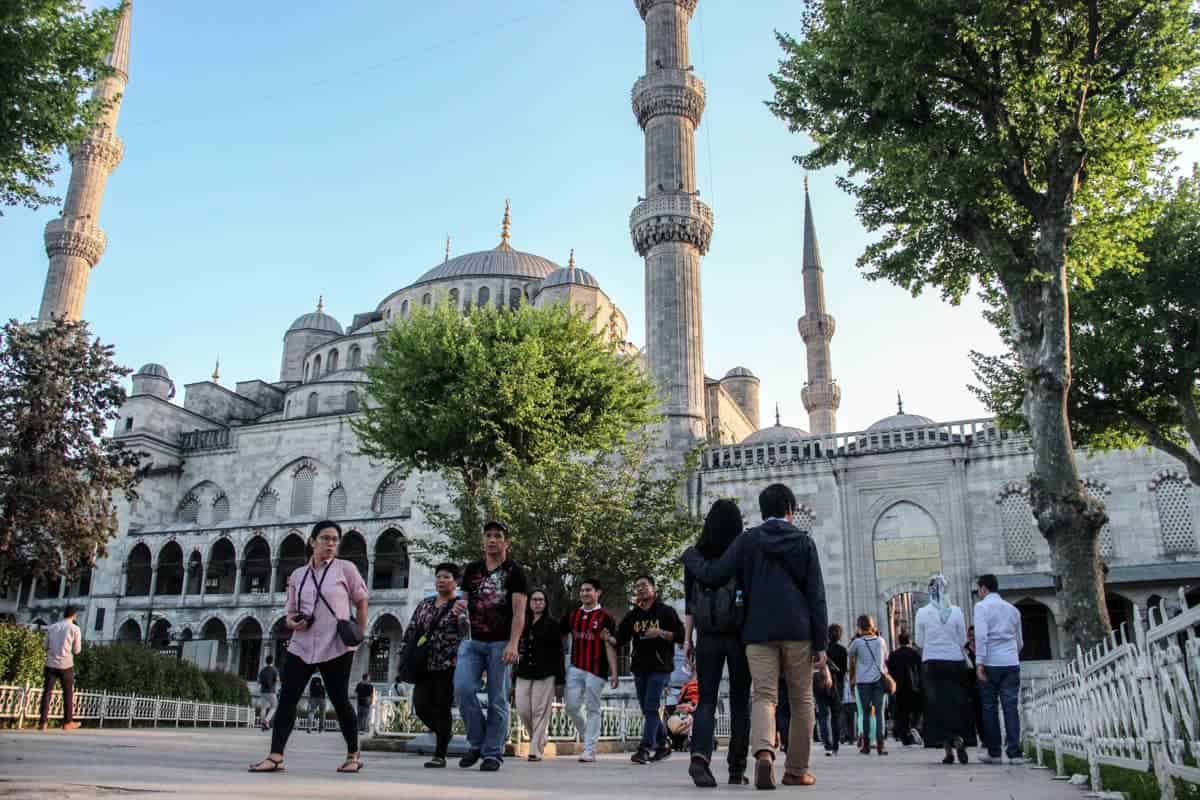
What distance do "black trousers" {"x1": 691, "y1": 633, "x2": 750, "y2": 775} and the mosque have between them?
15081mm

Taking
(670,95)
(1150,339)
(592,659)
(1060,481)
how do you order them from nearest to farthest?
1. (592,659)
2. (1060,481)
3. (1150,339)
4. (670,95)

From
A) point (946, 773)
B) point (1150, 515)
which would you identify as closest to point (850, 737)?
point (946, 773)

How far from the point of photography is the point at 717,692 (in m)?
4.96

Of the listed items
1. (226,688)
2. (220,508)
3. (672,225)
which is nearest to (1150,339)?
(672,225)

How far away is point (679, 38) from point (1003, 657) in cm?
2628

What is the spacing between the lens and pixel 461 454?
18250 mm

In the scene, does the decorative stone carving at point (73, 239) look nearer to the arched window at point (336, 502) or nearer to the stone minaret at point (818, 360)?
the arched window at point (336, 502)

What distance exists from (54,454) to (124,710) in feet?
24.6

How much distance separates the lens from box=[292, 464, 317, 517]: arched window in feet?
112

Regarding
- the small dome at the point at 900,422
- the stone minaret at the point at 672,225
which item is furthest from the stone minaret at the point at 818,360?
the stone minaret at the point at 672,225

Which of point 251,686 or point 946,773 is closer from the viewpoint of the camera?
point 946,773

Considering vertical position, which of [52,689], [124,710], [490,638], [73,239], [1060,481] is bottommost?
[124,710]

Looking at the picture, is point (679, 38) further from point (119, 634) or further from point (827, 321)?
point (119, 634)

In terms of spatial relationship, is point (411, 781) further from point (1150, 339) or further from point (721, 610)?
point (1150, 339)
